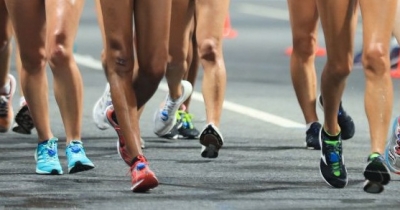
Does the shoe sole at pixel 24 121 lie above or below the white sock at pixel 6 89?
below

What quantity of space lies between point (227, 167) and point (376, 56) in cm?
190

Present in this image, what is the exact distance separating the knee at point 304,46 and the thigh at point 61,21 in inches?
77.5

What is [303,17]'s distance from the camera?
34.3 feet

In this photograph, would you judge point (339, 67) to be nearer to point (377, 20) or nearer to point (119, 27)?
point (377, 20)

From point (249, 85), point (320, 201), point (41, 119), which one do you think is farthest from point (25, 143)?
point (249, 85)

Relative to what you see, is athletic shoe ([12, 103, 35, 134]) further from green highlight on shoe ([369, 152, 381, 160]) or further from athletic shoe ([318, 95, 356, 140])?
green highlight on shoe ([369, 152, 381, 160])

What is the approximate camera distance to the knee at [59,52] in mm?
9414

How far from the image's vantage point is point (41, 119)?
9.95 meters

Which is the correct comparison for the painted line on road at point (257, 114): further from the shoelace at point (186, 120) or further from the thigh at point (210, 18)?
the thigh at point (210, 18)

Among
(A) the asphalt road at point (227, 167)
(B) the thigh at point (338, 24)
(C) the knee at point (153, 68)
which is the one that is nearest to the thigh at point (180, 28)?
(A) the asphalt road at point (227, 167)

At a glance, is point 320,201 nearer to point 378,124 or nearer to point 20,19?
point 378,124

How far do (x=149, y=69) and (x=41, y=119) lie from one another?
1313mm

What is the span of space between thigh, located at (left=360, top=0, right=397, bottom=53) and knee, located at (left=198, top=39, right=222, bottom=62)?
1980 mm

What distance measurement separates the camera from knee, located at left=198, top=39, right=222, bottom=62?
10445 millimetres
